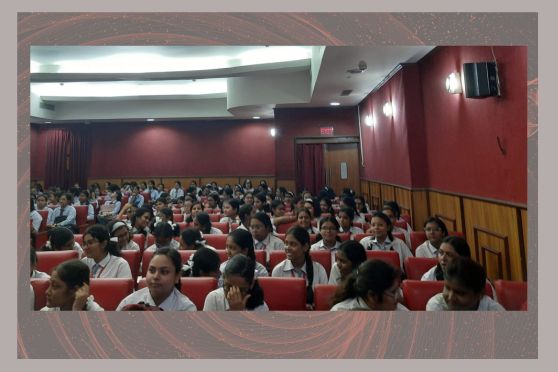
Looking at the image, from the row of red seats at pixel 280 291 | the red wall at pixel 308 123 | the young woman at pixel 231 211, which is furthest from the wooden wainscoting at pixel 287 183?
the row of red seats at pixel 280 291

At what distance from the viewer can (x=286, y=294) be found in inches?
83.0

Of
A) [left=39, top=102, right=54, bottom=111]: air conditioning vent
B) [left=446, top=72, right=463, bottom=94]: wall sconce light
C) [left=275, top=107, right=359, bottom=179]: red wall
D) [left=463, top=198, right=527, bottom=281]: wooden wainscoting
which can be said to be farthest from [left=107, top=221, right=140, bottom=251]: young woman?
[left=39, top=102, right=54, bottom=111]: air conditioning vent

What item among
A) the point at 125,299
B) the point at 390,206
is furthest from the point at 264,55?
the point at 125,299

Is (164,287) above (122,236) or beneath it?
beneath

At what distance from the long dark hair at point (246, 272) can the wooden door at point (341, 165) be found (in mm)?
7216

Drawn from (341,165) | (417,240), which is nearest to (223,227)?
(417,240)

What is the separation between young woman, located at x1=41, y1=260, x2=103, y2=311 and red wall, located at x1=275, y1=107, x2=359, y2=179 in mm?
7010

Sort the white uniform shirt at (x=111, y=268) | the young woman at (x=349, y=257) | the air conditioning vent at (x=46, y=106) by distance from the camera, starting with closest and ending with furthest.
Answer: the young woman at (x=349, y=257), the white uniform shirt at (x=111, y=268), the air conditioning vent at (x=46, y=106)

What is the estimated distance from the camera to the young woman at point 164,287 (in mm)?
1857

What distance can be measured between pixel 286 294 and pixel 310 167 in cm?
696

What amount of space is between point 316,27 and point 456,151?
2.58 metres

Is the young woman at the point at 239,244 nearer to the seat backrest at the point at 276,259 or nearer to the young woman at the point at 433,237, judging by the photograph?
the seat backrest at the point at 276,259

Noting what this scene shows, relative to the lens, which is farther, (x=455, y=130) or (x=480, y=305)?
(x=455, y=130)

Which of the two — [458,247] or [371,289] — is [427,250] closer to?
[458,247]
